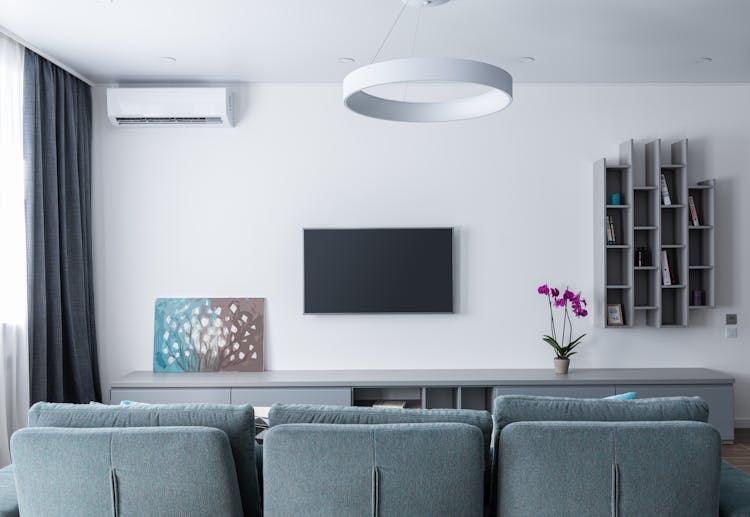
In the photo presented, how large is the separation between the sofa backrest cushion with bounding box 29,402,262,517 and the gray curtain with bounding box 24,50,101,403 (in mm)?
2104

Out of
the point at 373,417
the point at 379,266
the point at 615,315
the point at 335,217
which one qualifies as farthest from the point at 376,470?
the point at 615,315

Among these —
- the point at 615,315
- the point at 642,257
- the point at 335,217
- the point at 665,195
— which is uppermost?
the point at 665,195

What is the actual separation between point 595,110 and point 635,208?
2.72ft

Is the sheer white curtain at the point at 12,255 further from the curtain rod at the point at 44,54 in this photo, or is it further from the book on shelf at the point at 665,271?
the book on shelf at the point at 665,271

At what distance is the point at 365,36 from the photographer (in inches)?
156

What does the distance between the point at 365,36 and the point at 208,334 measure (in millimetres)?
2496

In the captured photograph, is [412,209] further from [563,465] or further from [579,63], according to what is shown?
[563,465]

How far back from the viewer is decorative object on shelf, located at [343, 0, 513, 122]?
2512mm

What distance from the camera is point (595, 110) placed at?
198 inches

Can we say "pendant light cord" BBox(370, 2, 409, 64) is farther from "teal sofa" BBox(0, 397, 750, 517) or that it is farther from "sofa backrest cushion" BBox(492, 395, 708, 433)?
"teal sofa" BBox(0, 397, 750, 517)

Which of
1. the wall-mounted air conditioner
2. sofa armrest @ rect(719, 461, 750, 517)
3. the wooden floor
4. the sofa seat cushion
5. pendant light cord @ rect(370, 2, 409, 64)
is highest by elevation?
pendant light cord @ rect(370, 2, 409, 64)

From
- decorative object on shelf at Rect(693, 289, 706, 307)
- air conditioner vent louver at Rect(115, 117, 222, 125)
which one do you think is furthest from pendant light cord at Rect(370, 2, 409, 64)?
decorative object on shelf at Rect(693, 289, 706, 307)

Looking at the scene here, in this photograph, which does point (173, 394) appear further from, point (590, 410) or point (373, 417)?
point (590, 410)

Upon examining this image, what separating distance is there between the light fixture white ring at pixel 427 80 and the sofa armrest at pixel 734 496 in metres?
1.74
